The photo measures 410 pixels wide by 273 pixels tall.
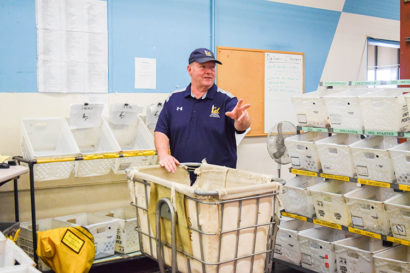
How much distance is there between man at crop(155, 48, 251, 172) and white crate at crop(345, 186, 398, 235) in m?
1.03

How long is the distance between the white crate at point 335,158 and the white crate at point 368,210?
0.20 m

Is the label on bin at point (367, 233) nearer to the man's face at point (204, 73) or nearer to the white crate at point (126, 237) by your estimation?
the man's face at point (204, 73)

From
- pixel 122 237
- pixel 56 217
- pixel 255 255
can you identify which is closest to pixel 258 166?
pixel 122 237

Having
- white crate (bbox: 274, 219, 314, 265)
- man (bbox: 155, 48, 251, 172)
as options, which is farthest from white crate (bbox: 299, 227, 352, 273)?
man (bbox: 155, 48, 251, 172)

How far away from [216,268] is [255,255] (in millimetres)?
→ 187

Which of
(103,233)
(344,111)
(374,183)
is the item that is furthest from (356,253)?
(103,233)

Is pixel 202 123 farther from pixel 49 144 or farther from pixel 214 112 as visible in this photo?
pixel 49 144

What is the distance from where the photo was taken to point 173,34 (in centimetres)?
490

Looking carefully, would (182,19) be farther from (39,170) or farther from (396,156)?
(396,156)

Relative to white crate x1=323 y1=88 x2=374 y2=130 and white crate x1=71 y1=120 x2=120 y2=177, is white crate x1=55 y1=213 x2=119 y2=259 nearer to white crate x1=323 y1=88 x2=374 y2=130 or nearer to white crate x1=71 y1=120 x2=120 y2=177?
white crate x1=71 y1=120 x2=120 y2=177

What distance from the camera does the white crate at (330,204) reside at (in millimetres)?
3621

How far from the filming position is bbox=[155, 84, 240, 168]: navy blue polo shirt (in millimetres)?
3201

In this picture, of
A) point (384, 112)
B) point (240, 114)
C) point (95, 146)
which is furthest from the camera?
point (95, 146)

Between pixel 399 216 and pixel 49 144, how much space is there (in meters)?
3.03
